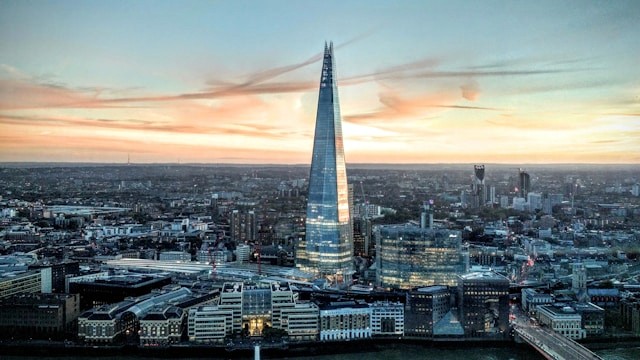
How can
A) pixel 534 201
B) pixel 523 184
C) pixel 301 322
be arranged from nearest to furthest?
pixel 301 322, pixel 523 184, pixel 534 201

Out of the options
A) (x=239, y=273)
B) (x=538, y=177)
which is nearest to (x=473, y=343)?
(x=239, y=273)

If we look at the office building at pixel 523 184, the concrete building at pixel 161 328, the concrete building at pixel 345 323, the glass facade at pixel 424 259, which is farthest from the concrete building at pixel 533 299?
the concrete building at pixel 161 328

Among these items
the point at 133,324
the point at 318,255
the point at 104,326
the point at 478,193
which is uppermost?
the point at 478,193

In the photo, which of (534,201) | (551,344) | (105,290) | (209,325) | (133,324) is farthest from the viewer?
(534,201)

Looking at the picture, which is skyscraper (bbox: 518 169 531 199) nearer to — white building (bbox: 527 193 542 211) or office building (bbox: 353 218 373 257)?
white building (bbox: 527 193 542 211)

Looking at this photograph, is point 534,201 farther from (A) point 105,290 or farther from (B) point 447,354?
(A) point 105,290

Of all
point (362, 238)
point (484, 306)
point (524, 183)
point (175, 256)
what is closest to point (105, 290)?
point (175, 256)

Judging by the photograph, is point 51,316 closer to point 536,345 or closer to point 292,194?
point 536,345
